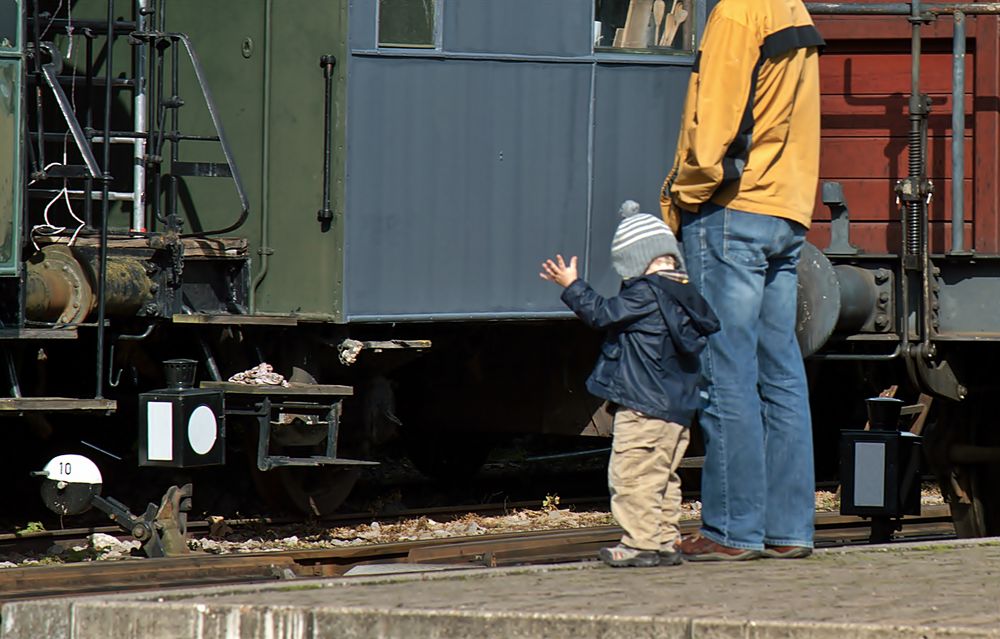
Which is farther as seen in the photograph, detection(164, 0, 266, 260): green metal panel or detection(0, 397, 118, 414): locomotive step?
detection(164, 0, 266, 260): green metal panel

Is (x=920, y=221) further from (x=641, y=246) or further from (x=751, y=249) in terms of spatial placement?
(x=641, y=246)

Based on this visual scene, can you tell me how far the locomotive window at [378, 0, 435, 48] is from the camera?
27.9 ft

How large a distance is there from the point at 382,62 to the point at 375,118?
0.27m

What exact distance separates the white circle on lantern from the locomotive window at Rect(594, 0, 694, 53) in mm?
2831

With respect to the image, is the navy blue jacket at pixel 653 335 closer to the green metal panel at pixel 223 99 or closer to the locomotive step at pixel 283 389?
the locomotive step at pixel 283 389

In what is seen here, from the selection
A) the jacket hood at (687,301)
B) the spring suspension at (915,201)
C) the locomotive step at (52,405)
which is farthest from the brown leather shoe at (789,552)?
the spring suspension at (915,201)

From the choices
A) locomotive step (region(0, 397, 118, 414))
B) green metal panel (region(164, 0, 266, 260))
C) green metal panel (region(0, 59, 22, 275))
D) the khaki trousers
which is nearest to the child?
the khaki trousers

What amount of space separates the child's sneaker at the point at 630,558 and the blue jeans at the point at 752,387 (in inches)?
11.4

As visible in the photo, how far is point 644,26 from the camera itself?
9.26m

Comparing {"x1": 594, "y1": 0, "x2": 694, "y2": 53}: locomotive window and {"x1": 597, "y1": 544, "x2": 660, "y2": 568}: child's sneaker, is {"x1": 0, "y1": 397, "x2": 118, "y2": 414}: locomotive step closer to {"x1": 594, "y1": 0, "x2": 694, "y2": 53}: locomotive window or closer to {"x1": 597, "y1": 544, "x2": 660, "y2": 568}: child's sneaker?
{"x1": 597, "y1": 544, "x2": 660, "y2": 568}: child's sneaker

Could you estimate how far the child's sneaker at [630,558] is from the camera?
5203mm

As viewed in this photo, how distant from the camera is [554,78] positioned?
29.3ft

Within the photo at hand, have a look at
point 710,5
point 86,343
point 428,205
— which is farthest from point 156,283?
point 710,5

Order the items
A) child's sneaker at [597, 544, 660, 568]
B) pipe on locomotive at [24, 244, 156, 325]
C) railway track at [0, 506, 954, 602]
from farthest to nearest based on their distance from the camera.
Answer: pipe on locomotive at [24, 244, 156, 325] → railway track at [0, 506, 954, 602] → child's sneaker at [597, 544, 660, 568]
